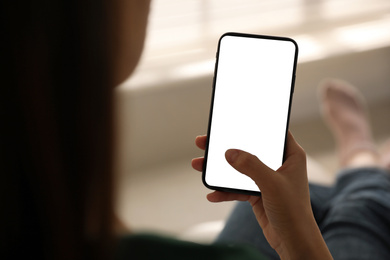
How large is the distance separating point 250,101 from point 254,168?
0.07 m

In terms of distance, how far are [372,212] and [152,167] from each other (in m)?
0.66

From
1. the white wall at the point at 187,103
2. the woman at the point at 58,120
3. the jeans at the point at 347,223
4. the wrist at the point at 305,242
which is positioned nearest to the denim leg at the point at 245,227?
the jeans at the point at 347,223

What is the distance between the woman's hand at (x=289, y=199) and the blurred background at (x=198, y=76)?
0.62 metres

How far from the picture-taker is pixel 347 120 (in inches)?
46.9

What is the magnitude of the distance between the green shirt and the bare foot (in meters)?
0.80

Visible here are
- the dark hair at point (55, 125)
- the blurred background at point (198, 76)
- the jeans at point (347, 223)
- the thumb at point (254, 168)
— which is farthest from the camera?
the blurred background at point (198, 76)

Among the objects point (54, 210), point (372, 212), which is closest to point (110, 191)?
point (54, 210)

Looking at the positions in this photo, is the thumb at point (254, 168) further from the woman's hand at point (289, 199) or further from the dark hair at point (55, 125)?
the dark hair at point (55, 125)

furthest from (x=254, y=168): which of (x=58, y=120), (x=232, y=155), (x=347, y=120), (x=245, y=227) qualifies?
(x=347, y=120)

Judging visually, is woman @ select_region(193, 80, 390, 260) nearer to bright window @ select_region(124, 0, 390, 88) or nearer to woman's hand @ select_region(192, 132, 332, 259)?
woman's hand @ select_region(192, 132, 332, 259)

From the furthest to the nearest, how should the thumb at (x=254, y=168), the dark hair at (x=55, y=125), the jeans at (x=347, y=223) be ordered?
1. the jeans at (x=347, y=223)
2. the thumb at (x=254, y=168)
3. the dark hair at (x=55, y=125)

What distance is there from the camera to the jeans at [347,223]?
0.54m

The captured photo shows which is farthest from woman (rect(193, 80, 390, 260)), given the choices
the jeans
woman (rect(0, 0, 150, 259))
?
woman (rect(0, 0, 150, 259))

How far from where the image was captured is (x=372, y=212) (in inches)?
25.0
